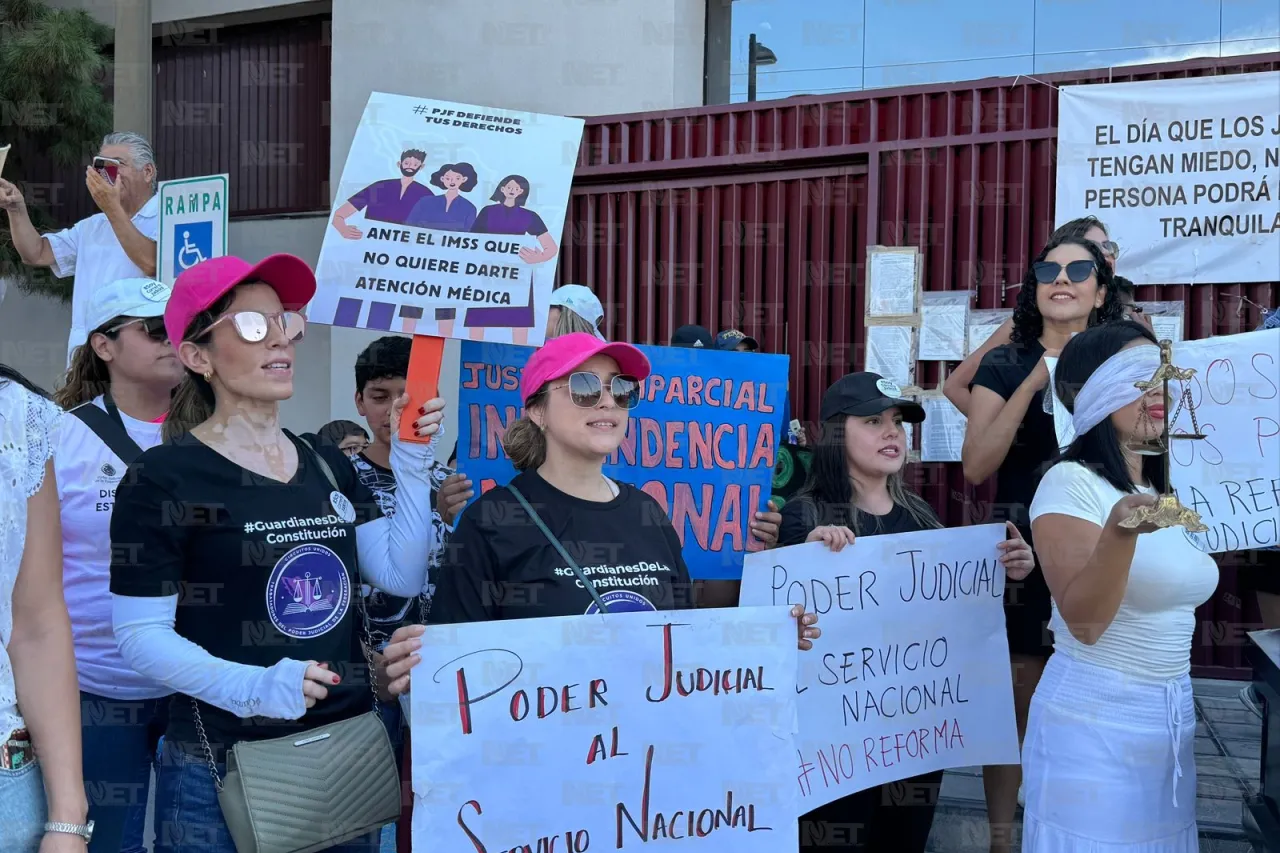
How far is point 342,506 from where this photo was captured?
2.69 m

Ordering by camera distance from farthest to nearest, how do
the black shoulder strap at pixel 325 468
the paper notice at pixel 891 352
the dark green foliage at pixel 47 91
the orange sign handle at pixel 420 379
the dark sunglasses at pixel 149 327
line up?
the dark green foliage at pixel 47 91, the paper notice at pixel 891 352, the dark sunglasses at pixel 149 327, the orange sign handle at pixel 420 379, the black shoulder strap at pixel 325 468

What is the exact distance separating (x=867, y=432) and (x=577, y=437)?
1347 mm

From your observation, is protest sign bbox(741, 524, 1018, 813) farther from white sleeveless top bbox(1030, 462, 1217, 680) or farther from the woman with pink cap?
white sleeveless top bbox(1030, 462, 1217, 680)

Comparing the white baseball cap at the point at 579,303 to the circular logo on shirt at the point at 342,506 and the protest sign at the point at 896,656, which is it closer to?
the protest sign at the point at 896,656

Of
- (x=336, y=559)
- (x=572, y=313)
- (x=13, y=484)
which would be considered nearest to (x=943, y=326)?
(x=572, y=313)

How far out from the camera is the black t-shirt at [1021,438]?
416cm

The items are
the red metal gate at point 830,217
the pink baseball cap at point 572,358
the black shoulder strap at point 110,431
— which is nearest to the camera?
the pink baseball cap at point 572,358

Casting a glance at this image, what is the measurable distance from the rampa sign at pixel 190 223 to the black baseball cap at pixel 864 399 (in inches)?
93.1

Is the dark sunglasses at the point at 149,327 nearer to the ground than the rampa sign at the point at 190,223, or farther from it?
nearer to the ground

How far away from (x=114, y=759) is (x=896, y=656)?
225 cm

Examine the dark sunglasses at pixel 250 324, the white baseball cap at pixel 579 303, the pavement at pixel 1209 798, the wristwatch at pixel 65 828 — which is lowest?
the pavement at pixel 1209 798

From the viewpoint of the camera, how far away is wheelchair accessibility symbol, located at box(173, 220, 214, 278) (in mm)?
4629

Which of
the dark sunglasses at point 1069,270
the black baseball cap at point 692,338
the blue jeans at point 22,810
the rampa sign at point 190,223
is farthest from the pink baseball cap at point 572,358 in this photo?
the black baseball cap at point 692,338

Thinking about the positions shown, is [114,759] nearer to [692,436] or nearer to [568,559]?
[568,559]
